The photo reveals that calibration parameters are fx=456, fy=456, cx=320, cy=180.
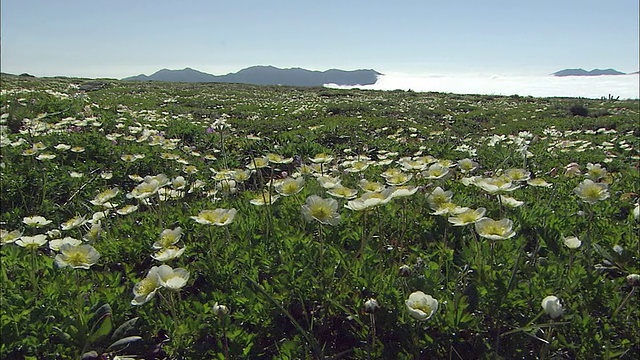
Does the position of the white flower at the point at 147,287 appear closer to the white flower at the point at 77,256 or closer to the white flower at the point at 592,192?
the white flower at the point at 77,256

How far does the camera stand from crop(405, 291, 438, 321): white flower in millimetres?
1918

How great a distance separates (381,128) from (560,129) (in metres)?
5.67

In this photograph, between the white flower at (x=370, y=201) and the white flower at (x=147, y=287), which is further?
the white flower at (x=370, y=201)

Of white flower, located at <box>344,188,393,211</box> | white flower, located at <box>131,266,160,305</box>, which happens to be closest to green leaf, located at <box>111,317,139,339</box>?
white flower, located at <box>131,266,160,305</box>

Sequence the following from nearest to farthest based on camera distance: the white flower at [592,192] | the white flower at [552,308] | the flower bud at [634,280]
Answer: the white flower at [552,308]
the flower bud at [634,280]
the white flower at [592,192]

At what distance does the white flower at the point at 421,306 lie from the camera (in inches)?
75.5

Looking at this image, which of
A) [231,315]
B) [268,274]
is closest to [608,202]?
[268,274]

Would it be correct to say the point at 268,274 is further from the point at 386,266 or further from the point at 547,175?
the point at 547,175

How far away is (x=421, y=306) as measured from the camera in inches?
79.6

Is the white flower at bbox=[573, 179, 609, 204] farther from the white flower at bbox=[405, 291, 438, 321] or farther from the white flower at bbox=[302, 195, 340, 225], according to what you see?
the white flower at bbox=[302, 195, 340, 225]

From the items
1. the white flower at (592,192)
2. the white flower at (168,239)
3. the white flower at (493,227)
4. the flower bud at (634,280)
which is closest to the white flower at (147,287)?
the white flower at (168,239)

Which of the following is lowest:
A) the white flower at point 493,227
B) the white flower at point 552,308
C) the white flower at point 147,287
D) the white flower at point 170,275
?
the white flower at point 147,287

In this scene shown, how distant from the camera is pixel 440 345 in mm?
2121

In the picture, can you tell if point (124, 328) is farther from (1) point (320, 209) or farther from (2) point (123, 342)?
(1) point (320, 209)
